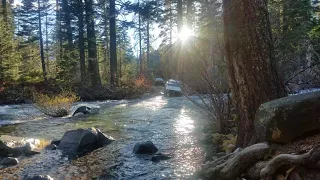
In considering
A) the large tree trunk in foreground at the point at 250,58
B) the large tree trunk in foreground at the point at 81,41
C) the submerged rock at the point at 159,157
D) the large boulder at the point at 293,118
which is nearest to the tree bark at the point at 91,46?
the large tree trunk in foreground at the point at 81,41

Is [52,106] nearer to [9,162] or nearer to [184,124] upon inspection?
[184,124]

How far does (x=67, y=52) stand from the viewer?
24062 millimetres

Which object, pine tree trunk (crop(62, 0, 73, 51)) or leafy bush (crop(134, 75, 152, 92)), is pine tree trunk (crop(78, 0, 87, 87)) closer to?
pine tree trunk (crop(62, 0, 73, 51))

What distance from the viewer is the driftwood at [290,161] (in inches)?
116

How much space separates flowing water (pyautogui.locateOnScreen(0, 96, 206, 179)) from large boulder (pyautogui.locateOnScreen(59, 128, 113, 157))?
0.24 metres

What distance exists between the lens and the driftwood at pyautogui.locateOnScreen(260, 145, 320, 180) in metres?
2.94

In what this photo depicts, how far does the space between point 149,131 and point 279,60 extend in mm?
3920

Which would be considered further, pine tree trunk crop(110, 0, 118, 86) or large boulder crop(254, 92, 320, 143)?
pine tree trunk crop(110, 0, 118, 86)

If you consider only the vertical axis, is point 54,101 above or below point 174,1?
below

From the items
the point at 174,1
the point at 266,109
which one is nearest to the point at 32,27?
the point at 174,1

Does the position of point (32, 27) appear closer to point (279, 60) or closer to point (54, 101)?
point (54, 101)

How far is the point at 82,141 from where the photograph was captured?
691cm

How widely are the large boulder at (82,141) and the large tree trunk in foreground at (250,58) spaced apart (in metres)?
3.63

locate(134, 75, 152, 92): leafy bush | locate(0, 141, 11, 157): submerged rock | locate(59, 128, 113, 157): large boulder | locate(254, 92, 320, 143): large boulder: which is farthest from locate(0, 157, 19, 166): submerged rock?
locate(134, 75, 152, 92): leafy bush
